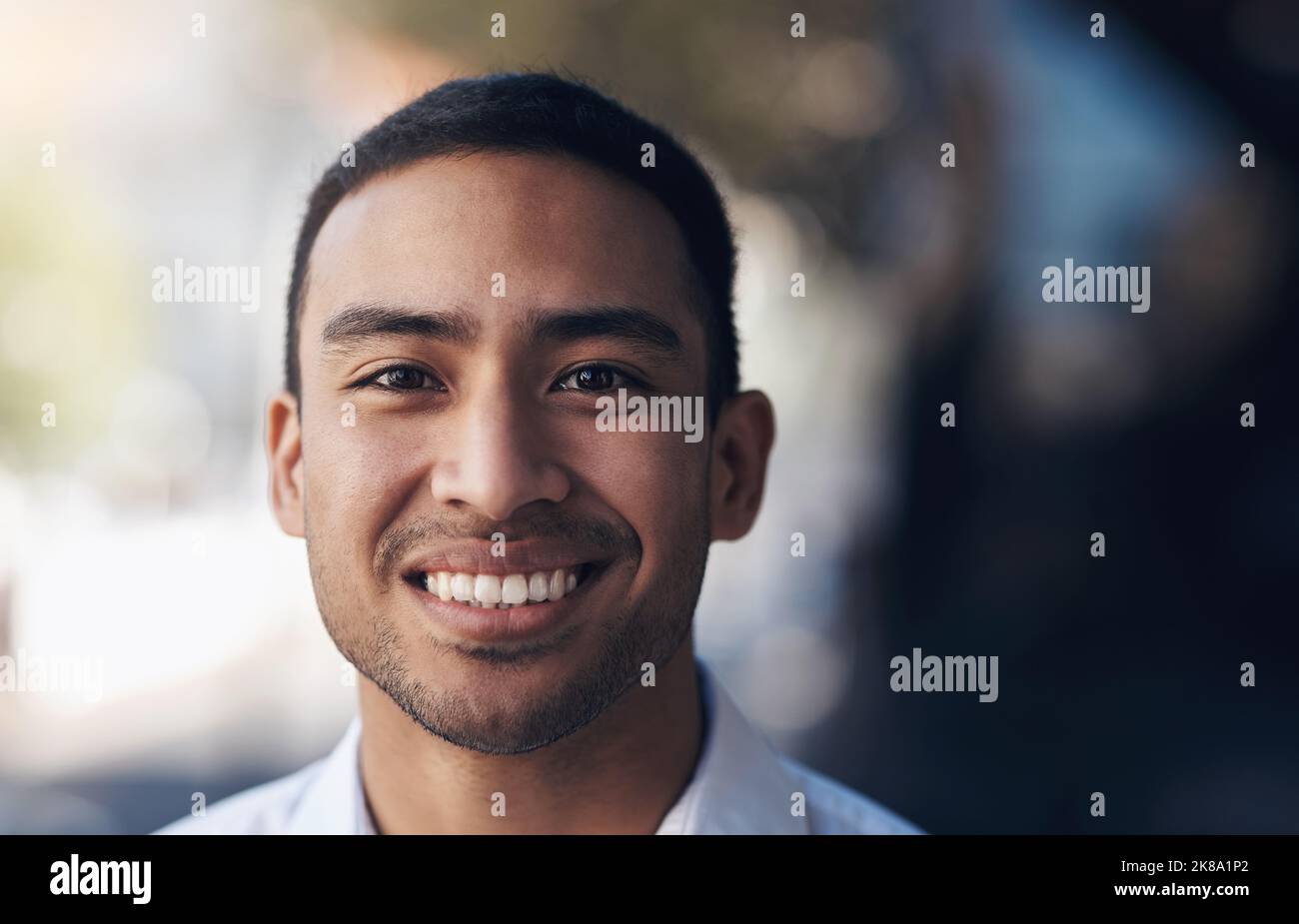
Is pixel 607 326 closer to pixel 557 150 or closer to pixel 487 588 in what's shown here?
pixel 557 150

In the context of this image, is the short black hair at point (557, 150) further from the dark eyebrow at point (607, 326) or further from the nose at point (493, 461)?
the nose at point (493, 461)

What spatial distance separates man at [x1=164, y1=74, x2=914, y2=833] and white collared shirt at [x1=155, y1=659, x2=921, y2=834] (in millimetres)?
10

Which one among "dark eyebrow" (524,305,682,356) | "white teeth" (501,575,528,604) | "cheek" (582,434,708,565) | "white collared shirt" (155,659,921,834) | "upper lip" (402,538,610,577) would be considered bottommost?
"white collared shirt" (155,659,921,834)

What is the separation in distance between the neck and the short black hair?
70 centimetres

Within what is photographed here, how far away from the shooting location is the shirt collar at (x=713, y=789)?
2305 mm

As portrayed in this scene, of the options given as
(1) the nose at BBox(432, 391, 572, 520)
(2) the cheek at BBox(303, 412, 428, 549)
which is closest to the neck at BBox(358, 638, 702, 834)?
(2) the cheek at BBox(303, 412, 428, 549)

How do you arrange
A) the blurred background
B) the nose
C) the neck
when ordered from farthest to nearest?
1. the blurred background
2. the neck
3. the nose

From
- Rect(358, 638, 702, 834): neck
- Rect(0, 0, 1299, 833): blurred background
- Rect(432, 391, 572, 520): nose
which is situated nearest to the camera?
Rect(432, 391, 572, 520): nose

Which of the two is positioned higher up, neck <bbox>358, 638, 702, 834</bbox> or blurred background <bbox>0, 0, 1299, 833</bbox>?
blurred background <bbox>0, 0, 1299, 833</bbox>

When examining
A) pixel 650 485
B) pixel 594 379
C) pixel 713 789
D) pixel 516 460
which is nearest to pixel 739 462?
pixel 650 485

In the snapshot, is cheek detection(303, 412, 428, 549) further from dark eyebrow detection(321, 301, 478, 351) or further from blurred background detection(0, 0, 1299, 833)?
blurred background detection(0, 0, 1299, 833)

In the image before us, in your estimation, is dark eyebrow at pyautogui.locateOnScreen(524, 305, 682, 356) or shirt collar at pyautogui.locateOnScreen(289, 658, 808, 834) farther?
shirt collar at pyautogui.locateOnScreen(289, 658, 808, 834)

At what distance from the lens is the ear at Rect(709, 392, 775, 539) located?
2.33 metres
